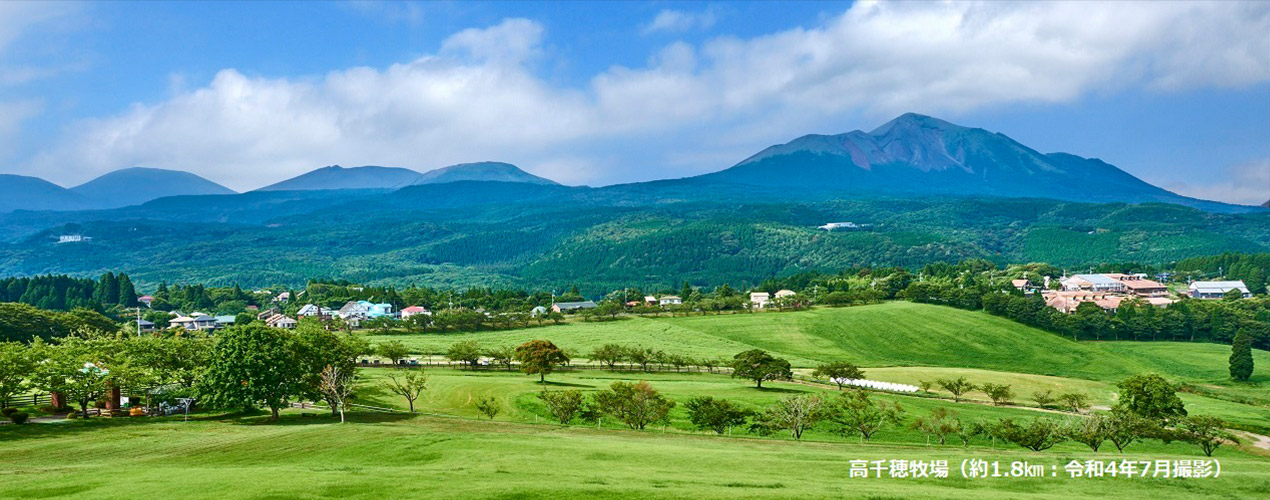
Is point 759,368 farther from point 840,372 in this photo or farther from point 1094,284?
point 1094,284

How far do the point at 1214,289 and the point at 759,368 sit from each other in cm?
14439

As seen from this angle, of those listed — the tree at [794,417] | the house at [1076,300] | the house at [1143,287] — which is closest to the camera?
the tree at [794,417]

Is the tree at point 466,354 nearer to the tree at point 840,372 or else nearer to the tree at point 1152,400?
the tree at point 840,372

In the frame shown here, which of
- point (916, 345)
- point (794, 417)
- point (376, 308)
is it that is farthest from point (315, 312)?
point (794, 417)

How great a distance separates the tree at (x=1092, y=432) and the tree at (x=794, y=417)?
14.8 meters

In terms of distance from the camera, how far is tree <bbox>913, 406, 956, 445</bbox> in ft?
170

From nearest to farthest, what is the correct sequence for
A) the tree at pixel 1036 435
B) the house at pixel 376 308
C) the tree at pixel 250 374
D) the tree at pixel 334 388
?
the tree at pixel 1036 435 < the tree at pixel 250 374 < the tree at pixel 334 388 < the house at pixel 376 308

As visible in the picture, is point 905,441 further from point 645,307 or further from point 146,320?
point 146,320

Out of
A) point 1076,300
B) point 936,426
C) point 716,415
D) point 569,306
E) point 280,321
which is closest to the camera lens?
point 716,415

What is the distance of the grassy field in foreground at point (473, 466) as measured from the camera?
27797 mm

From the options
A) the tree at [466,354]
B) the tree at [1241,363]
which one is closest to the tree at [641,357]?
the tree at [466,354]

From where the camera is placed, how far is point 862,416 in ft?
181

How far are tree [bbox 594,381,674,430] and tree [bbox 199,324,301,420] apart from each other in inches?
814

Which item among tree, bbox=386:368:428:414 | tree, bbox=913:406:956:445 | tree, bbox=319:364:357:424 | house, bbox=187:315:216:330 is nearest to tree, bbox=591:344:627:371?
tree, bbox=386:368:428:414
